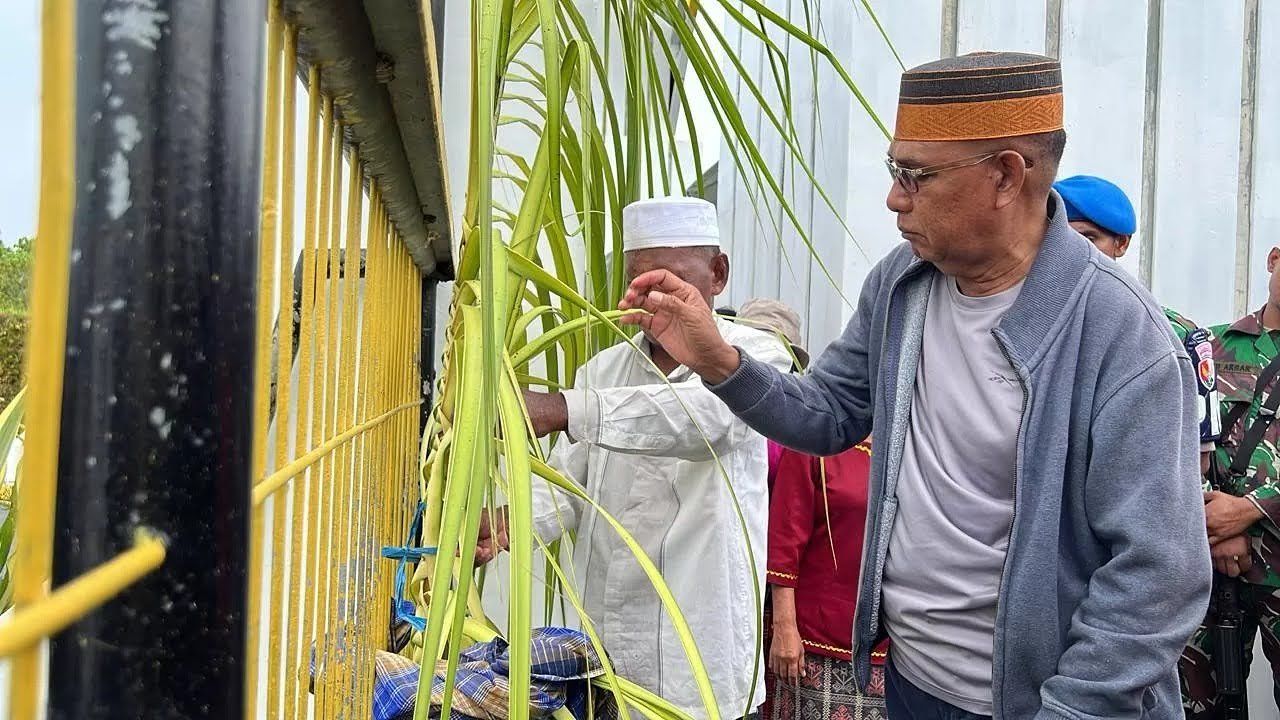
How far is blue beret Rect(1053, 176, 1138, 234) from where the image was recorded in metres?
2.18

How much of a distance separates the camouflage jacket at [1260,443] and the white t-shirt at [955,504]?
4.51 ft

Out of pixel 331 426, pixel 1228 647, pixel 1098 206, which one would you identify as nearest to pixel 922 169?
pixel 331 426

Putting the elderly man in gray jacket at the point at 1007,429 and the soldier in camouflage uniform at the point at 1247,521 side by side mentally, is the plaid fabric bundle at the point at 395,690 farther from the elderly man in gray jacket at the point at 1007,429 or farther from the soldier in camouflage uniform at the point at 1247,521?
the soldier in camouflage uniform at the point at 1247,521

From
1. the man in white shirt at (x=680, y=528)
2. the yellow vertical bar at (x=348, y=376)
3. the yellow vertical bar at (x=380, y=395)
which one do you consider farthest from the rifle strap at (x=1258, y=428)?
the yellow vertical bar at (x=348, y=376)

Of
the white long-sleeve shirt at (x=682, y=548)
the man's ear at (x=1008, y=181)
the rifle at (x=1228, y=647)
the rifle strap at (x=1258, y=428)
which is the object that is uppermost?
the man's ear at (x=1008, y=181)

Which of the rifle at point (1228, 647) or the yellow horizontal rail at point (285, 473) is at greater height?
the yellow horizontal rail at point (285, 473)

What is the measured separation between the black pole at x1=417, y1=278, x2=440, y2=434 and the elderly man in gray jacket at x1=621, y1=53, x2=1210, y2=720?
443 millimetres

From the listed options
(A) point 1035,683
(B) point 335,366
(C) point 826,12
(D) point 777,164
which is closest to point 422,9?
(B) point 335,366

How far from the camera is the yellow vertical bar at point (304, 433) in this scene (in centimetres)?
55

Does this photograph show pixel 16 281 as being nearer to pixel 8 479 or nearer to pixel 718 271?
pixel 8 479

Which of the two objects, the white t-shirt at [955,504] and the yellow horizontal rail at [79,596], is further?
the white t-shirt at [955,504]

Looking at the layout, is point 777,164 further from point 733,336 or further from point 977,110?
point 977,110

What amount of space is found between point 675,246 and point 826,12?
296cm

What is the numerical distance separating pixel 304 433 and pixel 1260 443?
2189mm
